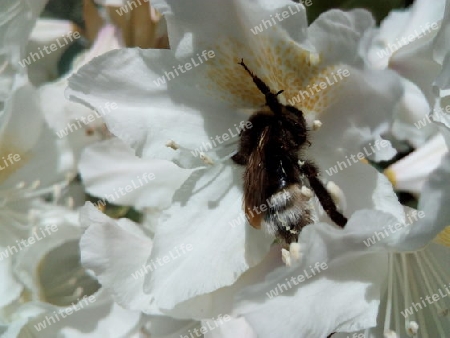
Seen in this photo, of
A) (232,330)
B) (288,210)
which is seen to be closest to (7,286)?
(232,330)

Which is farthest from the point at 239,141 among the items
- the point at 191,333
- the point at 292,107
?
the point at 191,333

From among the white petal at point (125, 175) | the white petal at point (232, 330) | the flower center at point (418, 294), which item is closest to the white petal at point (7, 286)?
the white petal at point (125, 175)

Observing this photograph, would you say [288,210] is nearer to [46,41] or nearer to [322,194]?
[322,194]

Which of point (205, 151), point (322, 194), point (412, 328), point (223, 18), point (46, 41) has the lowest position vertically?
point (412, 328)

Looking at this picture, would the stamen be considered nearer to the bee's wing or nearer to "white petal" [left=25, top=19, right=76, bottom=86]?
the bee's wing

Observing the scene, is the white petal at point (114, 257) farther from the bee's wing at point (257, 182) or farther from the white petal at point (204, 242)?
the bee's wing at point (257, 182)
